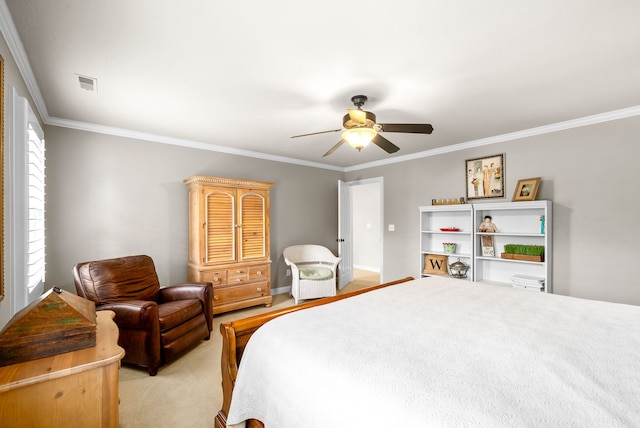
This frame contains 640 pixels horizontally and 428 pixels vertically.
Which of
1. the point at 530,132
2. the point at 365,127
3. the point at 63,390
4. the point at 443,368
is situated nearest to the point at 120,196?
the point at 63,390

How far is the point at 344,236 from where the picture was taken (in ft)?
18.1

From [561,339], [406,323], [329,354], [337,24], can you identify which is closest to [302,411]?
[329,354]

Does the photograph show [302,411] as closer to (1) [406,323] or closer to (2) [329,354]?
(2) [329,354]

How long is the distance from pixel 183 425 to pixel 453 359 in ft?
5.72

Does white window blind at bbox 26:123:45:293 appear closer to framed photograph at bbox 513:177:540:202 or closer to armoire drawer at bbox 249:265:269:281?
armoire drawer at bbox 249:265:269:281

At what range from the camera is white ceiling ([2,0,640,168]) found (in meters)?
1.57

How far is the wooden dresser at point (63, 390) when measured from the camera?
108 cm

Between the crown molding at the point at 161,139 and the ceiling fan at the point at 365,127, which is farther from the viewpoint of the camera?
the crown molding at the point at 161,139

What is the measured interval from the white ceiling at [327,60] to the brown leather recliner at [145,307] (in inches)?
61.2

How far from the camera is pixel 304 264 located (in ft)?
16.8

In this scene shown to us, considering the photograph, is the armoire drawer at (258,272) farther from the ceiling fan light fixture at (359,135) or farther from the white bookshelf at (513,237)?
the white bookshelf at (513,237)

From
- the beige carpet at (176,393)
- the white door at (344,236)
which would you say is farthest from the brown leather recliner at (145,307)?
the white door at (344,236)

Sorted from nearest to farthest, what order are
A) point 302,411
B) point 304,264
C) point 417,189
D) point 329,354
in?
1. point 302,411
2. point 329,354
3. point 417,189
4. point 304,264

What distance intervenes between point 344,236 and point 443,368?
14.5 feet
